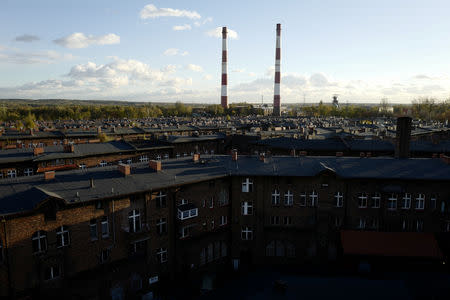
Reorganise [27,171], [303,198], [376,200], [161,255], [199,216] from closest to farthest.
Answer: [161,255], [199,216], [376,200], [303,198], [27,171]

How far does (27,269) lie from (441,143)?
187 ft

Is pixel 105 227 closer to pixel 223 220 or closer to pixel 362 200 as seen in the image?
pixel 223 220

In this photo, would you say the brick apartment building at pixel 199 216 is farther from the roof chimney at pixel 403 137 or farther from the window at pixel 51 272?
the roof chimney at pixel 403 137

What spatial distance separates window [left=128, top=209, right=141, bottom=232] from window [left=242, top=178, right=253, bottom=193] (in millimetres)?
10815

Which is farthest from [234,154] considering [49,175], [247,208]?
[49,175]

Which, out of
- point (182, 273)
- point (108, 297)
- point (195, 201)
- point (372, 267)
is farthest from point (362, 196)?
point (108, 297)

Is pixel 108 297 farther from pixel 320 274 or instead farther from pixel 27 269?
pixel 320 274

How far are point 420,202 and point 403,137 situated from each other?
844cm

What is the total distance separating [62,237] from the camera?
863 inches

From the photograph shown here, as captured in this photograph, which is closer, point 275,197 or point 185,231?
point 185,231

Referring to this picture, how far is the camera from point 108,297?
24.2 m

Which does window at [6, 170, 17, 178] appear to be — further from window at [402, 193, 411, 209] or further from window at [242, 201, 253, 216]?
window at [402, 193, 411, 209]

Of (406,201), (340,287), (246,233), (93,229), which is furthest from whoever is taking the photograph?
(246,233)

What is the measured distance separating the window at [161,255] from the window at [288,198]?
40.5 ft
